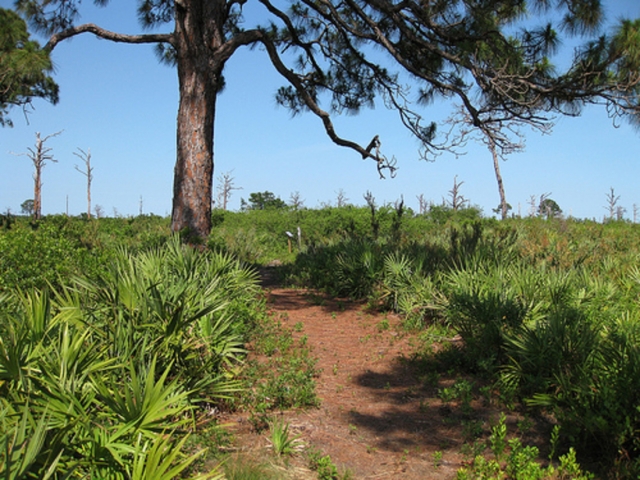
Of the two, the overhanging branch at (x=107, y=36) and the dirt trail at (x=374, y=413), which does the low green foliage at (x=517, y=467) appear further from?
the overhanging branch at (x=107, y=36)

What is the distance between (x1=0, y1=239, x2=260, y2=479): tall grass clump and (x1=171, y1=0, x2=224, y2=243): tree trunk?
4.26 metres

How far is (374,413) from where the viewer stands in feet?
17.1

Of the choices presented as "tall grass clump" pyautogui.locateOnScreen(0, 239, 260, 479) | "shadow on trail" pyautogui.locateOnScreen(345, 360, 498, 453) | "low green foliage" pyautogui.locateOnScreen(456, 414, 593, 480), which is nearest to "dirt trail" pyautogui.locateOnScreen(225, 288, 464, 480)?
"shadow on trail" pyautogui.locateOnScreen(345, 360, 498, 453)

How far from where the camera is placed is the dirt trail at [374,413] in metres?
4.27

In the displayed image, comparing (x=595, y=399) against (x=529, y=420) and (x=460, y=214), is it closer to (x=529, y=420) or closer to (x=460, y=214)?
(x=529, y=420)

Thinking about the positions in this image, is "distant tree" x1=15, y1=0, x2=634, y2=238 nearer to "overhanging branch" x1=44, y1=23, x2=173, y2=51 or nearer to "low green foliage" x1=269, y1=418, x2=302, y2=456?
"overhanging branch" x1=44, y1=23, x2=173, y2=51

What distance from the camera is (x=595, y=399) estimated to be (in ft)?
14.6

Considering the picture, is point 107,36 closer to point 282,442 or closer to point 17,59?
point 17,59

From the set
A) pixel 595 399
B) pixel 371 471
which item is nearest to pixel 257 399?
pixel 371 471

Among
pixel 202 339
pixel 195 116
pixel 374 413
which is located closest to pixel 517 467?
pixel 374 413

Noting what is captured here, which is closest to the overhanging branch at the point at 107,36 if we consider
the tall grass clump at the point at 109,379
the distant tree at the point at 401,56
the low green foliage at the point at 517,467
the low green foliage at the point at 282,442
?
the distant tree at the point at 401,56

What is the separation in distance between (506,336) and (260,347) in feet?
9.17

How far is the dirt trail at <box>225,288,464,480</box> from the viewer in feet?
14.0

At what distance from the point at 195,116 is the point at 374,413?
708cm
